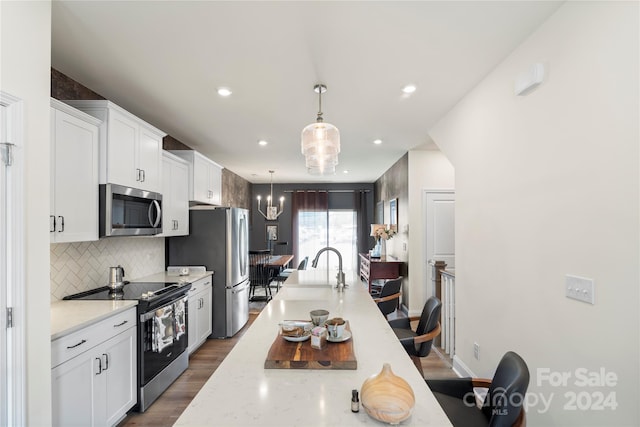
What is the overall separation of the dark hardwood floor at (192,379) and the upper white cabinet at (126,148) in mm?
1832

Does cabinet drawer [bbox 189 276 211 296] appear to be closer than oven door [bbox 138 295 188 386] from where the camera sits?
No

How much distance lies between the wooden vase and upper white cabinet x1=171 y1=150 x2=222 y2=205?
152 inches

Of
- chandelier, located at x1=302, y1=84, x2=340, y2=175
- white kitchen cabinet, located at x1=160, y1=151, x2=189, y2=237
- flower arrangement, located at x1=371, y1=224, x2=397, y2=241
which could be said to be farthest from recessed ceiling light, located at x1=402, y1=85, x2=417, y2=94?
flower arrangement, located at x1=371, y1=224, x2=397, y2=241

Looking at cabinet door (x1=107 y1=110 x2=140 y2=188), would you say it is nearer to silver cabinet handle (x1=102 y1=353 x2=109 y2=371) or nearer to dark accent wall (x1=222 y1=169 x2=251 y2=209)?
silver cabinet handle (x1=102 y1=353 x2=109 y2=371)

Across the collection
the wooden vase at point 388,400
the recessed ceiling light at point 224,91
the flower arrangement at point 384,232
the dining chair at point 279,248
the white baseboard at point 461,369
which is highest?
the recessed ceiling light at point 224,91

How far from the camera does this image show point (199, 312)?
391 cm

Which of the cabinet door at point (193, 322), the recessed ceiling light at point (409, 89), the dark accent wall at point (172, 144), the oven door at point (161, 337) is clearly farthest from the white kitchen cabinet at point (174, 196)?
the recessed ceiling light at point (409, 89)

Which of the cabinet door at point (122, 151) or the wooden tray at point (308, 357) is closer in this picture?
the wooden tray at point (308, 357)

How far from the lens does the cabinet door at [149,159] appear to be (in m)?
2.97

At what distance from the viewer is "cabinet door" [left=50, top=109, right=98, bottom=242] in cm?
205

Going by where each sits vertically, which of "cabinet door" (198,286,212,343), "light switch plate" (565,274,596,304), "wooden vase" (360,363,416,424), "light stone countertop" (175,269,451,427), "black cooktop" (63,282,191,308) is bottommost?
"cabinet door" (198,286,212,343)

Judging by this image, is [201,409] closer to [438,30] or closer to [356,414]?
[356,414]

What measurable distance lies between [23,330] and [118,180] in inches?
55.8

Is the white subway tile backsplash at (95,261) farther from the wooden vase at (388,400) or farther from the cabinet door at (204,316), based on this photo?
the wooden vase at (388,400)
